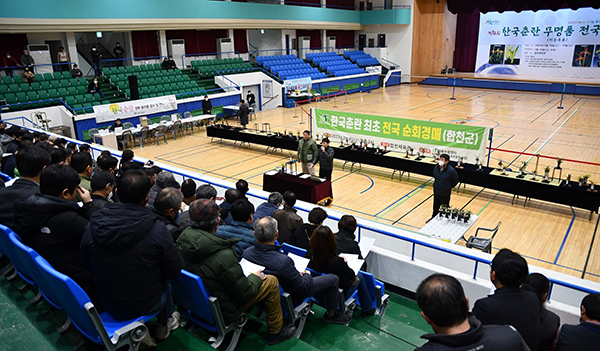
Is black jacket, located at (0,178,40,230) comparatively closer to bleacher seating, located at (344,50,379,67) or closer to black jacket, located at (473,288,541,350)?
black jacket, located at (473,288,541,350)

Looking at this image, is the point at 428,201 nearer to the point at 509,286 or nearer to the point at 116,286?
the point at 509,286

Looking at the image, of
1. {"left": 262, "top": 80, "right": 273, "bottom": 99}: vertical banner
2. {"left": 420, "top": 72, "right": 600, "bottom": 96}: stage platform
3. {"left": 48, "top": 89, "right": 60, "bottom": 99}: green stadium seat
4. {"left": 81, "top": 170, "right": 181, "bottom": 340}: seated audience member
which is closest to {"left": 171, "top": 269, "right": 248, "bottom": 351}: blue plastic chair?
{"left": 81, "top": 170, "right": 181, "bottom": 340}: seated audience member

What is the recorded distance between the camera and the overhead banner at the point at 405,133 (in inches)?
427

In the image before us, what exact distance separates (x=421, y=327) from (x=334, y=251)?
1.41 meters

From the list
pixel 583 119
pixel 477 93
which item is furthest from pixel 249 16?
pixel 583 119

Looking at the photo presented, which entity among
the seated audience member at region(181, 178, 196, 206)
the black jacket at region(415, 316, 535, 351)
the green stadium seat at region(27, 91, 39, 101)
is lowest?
the seated audience member at region(181, 178, 196, 206)

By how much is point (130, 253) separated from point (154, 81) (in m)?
19.3

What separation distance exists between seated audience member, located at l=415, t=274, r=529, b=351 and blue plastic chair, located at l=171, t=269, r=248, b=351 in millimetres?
1658

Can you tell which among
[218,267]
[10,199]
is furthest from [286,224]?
[10,199]

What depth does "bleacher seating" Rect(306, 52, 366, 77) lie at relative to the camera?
2953 centimetres

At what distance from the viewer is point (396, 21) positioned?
106 ft

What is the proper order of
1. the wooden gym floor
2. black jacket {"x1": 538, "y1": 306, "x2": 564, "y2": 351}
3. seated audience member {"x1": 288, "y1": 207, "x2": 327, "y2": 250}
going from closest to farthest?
1. black jacket {"x1": 538, "y1": 306, "x2": 564, "y2": 351}
2. seated audience member {"x1": 288, "y1": 207, "x2": 327, "y2": 250}
3. the wooden gym floor

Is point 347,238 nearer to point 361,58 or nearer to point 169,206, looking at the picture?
point 169,206

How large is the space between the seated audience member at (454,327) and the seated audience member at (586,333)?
1.13 metres
